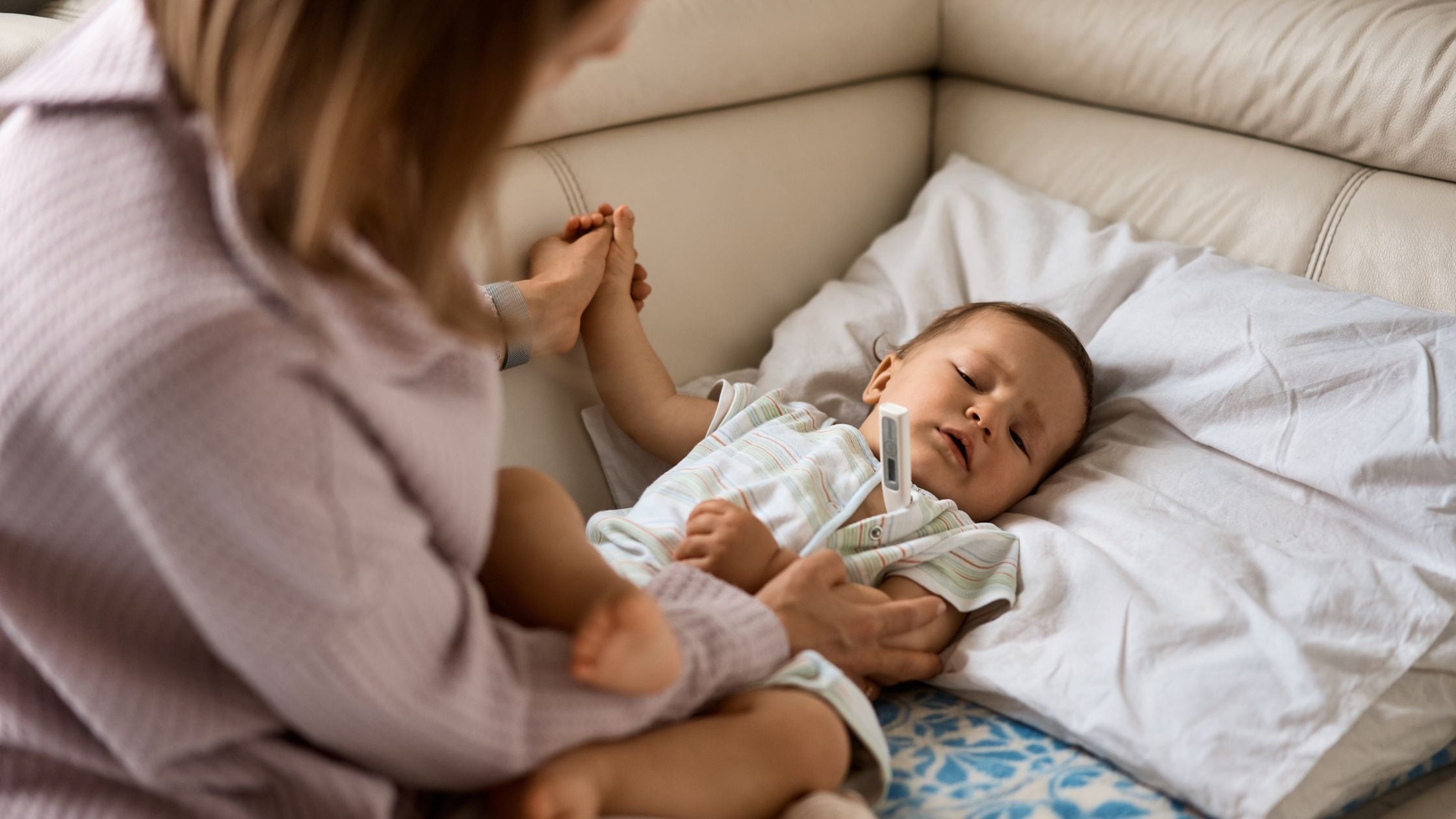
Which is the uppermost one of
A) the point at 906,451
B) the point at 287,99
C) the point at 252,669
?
the point at 287,99

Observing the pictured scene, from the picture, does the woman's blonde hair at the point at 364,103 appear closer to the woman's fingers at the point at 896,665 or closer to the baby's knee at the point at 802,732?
the baby's knee at the point at 802,732

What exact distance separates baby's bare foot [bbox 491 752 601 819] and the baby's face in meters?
0.68

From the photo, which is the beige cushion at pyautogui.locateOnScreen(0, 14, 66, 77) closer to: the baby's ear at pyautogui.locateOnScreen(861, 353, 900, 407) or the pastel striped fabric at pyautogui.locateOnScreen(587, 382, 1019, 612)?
the pastel striped fabric at pyautogui.locateOnScreen(587, 382, 1019, 612)

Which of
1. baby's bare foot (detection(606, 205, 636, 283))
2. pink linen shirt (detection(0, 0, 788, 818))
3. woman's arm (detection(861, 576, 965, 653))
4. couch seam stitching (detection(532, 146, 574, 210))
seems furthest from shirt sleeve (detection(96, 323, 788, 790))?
couch seam stitching (detection(532, 146, 574, 210))

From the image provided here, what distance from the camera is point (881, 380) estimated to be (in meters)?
1.60

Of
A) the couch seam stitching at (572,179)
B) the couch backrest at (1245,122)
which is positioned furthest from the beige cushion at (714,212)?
the couch backrest at (1245,122)

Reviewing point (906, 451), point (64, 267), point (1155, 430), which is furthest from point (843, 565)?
point (64, 267)

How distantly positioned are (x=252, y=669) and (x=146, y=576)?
100 millimetres

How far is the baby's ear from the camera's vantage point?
1582mm

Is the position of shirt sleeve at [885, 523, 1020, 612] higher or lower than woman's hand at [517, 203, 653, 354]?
lower

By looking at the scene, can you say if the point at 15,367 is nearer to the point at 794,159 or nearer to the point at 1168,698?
the point at 1168,698

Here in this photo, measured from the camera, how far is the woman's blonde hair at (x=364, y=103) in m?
0.72

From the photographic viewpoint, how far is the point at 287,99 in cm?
73

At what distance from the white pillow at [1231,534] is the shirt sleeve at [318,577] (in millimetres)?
552
